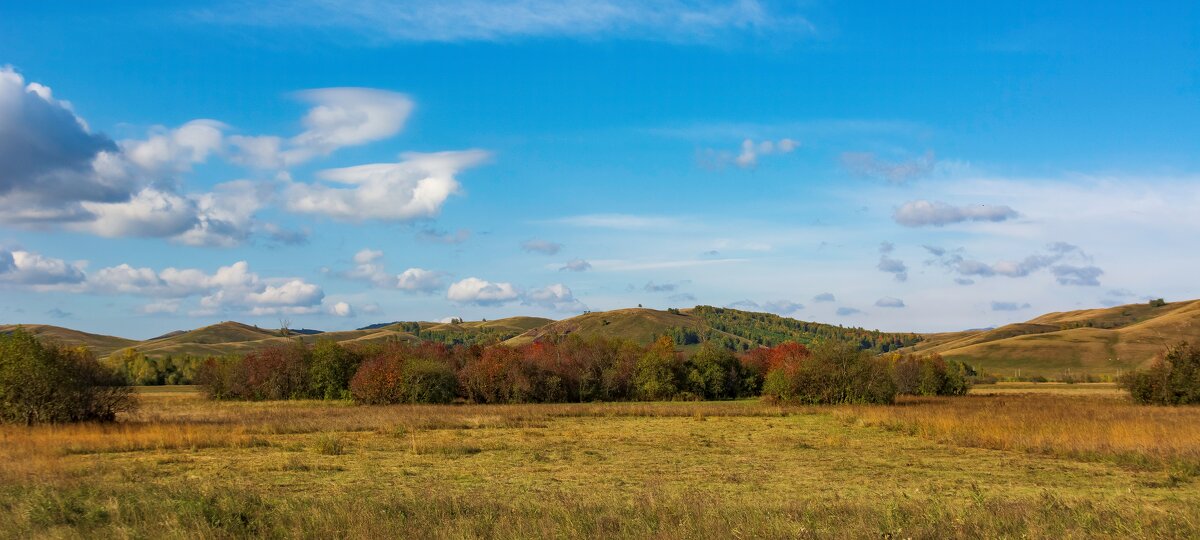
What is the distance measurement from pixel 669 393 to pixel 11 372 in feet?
194

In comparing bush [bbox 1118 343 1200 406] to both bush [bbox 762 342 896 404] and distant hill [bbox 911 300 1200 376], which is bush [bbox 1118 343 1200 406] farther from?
distant hill [bbox 911 300 1200 376]

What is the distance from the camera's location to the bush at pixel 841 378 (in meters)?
60.8

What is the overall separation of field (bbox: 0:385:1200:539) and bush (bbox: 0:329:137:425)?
71.5 inches

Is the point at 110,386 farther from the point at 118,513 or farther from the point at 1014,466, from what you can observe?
the point at 1014,466

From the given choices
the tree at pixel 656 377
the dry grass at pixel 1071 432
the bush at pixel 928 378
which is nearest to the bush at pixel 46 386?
the dry grass at pixel 1071 432

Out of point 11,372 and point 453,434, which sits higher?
point 11,372

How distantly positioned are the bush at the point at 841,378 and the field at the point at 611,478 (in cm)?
1808

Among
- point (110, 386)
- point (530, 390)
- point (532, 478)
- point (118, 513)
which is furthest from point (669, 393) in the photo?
point (118, 513)

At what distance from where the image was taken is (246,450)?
27.4 metres

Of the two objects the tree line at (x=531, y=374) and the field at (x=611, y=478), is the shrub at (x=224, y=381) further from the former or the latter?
the field at (x=611, y=478)

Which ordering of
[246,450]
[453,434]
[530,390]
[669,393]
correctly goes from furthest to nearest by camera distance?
[669,393] → [530,390] → [453,434] → [246,450]

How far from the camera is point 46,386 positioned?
3350cm

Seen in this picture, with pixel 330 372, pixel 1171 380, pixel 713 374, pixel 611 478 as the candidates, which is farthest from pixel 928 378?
pixel 611 478

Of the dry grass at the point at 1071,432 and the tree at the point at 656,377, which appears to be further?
the tree at the point at 656,377
